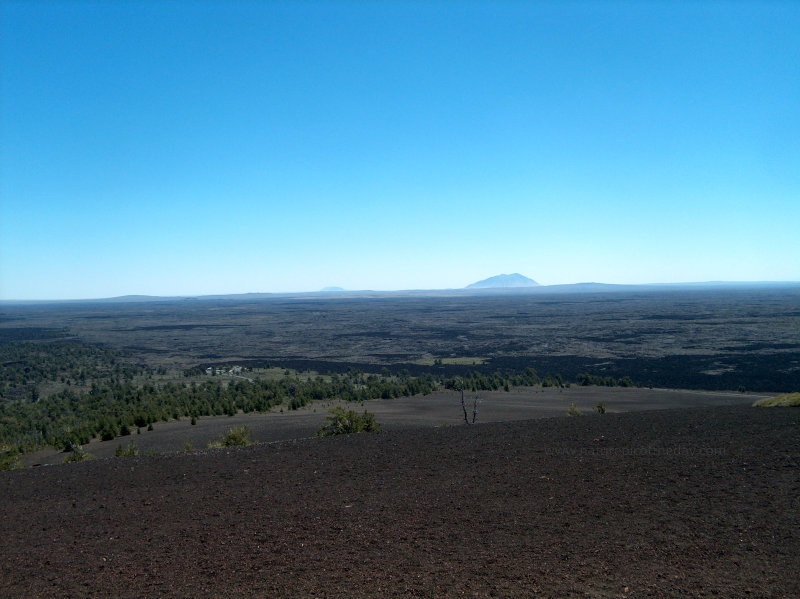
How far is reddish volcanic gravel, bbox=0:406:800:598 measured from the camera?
530cm

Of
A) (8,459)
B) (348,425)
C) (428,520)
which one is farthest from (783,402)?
(8,459)

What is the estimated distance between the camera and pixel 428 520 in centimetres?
694

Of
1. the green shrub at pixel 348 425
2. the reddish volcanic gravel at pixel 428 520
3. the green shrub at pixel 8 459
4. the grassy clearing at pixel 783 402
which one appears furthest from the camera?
the green shrub at pixel 348 425

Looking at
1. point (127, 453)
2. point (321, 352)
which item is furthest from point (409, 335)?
point (127, 453)

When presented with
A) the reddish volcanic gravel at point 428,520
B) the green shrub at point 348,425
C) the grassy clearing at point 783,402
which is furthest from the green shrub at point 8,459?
the grassy clearing at point 783,402

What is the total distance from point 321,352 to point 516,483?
55921 millimetres

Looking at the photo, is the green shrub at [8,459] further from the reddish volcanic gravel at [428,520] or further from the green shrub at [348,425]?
the green shrub at [348,425]

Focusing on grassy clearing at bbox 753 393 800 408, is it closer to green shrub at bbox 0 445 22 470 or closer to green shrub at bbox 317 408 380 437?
green shrub at bbox 317 408 380 437

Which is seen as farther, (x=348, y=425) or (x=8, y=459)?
(x=348, y=425)

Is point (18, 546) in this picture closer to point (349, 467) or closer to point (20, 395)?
point (349, 467)

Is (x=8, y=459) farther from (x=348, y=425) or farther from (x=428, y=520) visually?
(x=428, y=520)

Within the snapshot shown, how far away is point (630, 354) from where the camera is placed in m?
51.6

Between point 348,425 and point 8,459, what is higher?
point 348,425

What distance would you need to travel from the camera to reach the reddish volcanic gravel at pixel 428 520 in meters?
5.30
